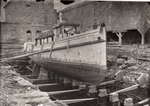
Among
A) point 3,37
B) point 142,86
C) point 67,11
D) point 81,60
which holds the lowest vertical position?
point 142,86

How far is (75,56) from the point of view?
1262 cm

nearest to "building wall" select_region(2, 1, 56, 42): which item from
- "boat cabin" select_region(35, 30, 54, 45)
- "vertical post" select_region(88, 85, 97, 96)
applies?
"boat cabin" select_region(35, 30, 54, 45)

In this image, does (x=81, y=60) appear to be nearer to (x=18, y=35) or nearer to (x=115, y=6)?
(x=115, y=6)

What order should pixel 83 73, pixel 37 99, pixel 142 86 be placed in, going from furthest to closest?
pixel 83 73 → pixel 142 86 → pixel 37 99

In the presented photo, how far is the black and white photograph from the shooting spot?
32.0 feet

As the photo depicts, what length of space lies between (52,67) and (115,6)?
10755mm

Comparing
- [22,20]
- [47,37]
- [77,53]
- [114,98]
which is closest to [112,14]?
[47,37]

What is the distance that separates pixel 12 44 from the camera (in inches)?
1133

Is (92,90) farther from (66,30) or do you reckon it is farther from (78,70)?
(66,30)

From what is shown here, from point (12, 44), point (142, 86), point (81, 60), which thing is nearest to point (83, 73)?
point (81, 60)

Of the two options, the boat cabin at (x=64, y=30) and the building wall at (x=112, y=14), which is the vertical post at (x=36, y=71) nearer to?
the boat cabin at (x=64, y=30)

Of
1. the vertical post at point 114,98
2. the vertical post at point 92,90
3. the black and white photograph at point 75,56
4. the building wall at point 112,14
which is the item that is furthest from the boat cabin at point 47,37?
the vertical post at point 114,98

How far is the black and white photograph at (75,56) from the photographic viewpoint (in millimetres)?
9766

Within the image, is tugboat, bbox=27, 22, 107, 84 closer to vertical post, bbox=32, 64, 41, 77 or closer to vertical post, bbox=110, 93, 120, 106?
vertical post, bbox=110, 93, 120, 106
